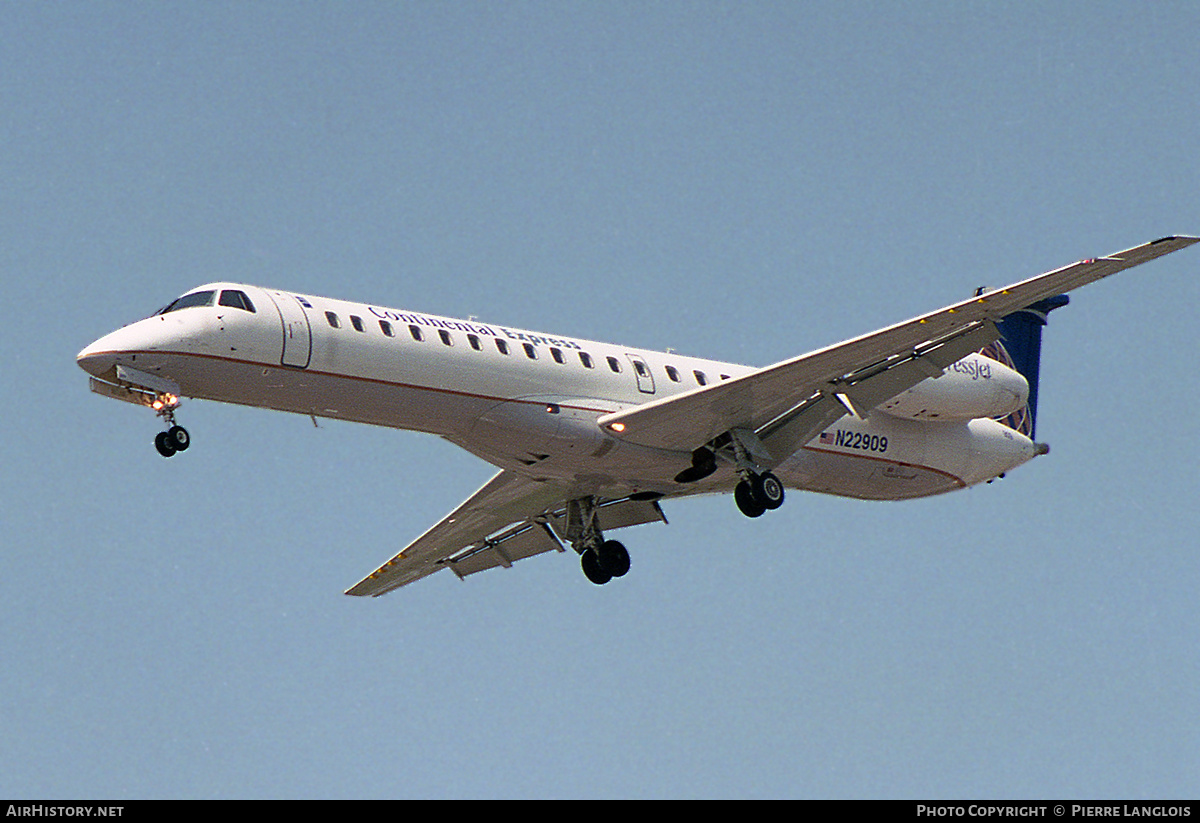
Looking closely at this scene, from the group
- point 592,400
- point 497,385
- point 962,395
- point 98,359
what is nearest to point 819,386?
point 592,400

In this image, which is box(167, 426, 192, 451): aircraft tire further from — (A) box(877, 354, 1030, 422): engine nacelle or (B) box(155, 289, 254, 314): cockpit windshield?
(A) box(877, 354, 1030, 422): engine nacelle

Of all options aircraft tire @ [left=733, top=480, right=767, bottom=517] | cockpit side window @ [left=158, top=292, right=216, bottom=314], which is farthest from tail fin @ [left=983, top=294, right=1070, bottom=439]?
cockpit side window @ [left=158, top=292, right=216, bottom=314]

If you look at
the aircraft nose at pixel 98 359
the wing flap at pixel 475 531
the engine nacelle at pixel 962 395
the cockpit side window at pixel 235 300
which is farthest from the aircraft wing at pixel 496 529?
the aircraft nose at pixel 98 359

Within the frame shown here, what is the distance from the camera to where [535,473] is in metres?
26.0

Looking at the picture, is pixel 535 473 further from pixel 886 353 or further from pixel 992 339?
pixel 992 339

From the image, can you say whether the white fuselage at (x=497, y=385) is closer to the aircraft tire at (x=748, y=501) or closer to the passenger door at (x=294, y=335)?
the passenger door at (x=294, y=335)

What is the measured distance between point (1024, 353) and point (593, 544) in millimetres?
9851

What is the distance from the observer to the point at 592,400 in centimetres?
2503

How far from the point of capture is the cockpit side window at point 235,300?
2264 cm

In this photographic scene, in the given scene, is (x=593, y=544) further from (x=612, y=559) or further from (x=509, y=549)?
(x=509, y=549)

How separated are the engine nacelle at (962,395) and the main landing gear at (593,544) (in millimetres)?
5452
